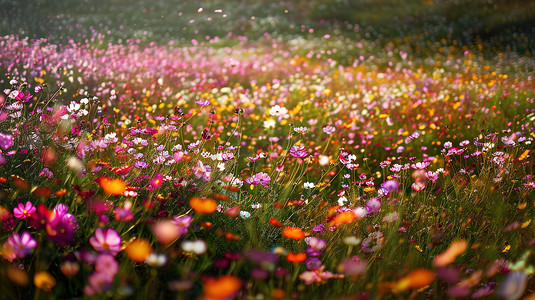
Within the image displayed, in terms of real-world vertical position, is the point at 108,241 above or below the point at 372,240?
above

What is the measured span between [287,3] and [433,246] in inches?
728

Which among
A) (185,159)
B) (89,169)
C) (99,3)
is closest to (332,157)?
(185,159)

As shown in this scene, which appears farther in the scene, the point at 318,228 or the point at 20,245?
the point at 318,228

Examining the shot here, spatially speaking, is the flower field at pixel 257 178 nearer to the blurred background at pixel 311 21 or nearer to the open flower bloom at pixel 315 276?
the open flower bloom at pixel 315 276

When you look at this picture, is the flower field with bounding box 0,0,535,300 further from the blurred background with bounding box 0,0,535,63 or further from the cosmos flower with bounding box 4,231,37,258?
the blurred background with bounding box 0,0,535,63

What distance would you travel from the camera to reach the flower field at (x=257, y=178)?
4.74 feet

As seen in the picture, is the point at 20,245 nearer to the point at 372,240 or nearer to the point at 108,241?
the point at 108,241

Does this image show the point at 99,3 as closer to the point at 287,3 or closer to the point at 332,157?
the point at 287,3

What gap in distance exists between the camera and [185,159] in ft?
7.43

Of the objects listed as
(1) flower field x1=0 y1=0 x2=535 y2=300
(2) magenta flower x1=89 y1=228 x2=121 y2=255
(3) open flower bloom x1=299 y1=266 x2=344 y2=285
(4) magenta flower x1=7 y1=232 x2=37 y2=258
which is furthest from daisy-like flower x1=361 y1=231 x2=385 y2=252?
(4) magenta flower x1=7 y1=232 x2=37 y2=258

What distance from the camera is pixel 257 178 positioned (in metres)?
2.37

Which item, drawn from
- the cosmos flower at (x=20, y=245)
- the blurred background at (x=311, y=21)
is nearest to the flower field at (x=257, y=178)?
the cosmos flower at (x=20, y=245)

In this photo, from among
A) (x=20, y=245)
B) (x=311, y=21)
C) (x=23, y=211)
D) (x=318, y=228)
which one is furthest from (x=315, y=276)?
(x=311, y=21)

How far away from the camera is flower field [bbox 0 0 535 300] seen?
1444 mm
